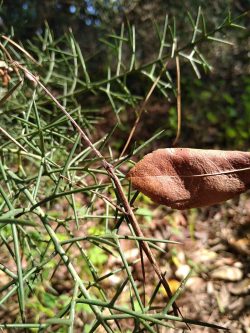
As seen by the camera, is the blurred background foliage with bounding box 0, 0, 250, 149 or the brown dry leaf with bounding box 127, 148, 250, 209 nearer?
the brown dry leaf with bounding box 127, 148, 250, 209

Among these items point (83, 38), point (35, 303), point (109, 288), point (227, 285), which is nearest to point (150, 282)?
point (109, 288)

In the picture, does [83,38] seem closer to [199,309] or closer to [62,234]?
[62,234]

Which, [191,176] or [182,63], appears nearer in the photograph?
[191,176]

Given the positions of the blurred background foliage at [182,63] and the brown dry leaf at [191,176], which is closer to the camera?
the brown dry leaf at [191,176]

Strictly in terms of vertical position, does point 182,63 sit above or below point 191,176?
below
